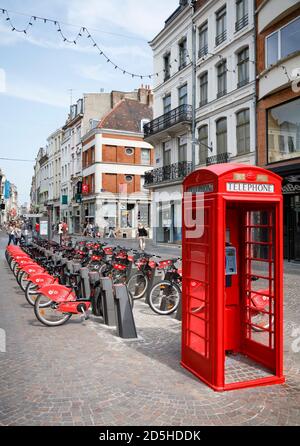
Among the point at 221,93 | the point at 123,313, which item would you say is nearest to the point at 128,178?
the point at 221,93

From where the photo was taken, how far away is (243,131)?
781 inches

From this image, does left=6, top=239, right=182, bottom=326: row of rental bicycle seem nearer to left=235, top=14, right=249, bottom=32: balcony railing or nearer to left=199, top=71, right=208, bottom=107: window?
left=235, top=14, right=249, bottom=32: balcony railing

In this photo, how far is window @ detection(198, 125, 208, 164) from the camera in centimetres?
2323

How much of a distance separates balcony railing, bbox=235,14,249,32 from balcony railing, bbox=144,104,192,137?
5.75 m

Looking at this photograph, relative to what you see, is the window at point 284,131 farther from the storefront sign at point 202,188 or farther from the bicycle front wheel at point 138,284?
the storefront sign at point 202,188

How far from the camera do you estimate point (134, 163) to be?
4344 cm

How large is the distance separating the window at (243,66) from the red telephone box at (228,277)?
643 inches

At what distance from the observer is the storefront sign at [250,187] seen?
13.6 feet

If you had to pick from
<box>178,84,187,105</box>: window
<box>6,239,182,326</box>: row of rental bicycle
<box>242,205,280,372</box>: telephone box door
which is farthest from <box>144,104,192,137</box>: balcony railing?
<box>242,205,280,372</box>: telephone box door

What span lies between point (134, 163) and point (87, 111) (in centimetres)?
1023

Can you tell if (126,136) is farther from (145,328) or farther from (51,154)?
(145,328)

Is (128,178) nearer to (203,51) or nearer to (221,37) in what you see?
(203,51)

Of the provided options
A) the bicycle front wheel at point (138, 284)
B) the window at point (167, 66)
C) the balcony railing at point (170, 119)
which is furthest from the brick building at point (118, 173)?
the bicycle front wheel at point (138, 284)

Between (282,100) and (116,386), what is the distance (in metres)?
15.2
